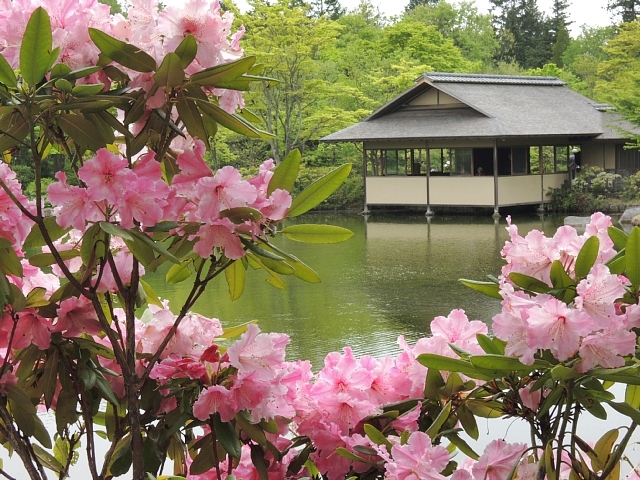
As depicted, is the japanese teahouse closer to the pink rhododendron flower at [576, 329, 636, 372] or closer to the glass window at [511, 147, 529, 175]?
the glass window at [511, 147, 529, 175]

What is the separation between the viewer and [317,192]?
3.49ft

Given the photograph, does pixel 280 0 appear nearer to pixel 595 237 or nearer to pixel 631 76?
pixel 631 76

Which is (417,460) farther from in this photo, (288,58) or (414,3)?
(414,3)

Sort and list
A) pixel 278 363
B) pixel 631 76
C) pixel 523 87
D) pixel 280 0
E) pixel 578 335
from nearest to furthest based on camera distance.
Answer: pixel 578 335 < pixel 278 363 < pixel 631 76 < pixel 523 87 < pixel 280 0

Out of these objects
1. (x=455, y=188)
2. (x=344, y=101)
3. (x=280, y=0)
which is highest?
(x=280, y=0)

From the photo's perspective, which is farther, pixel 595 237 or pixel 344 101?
pixel 344 101

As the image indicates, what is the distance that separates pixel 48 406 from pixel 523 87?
69.2 feet

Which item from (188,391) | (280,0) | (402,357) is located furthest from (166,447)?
(280,0)

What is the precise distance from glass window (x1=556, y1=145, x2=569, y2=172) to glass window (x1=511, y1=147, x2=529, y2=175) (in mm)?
1571

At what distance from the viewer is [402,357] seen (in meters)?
1.17

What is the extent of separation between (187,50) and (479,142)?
18.3 metres

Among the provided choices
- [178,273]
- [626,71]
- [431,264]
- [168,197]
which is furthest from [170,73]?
[626,71]

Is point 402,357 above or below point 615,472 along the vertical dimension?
above

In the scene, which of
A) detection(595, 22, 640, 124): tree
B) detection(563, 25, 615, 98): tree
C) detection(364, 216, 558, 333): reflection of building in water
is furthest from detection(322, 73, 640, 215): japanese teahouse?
detection(563, 25, 615, 98): tree
